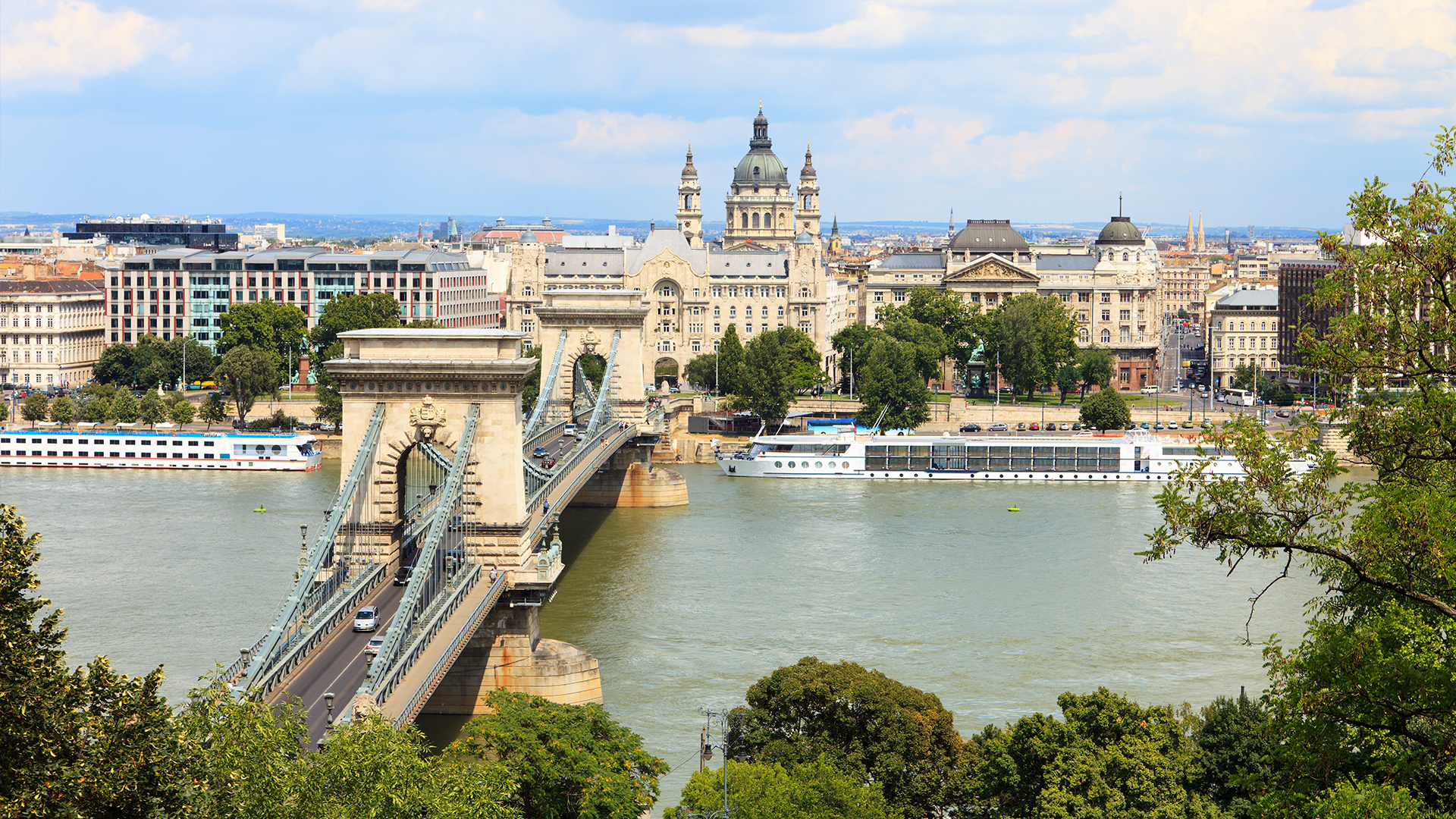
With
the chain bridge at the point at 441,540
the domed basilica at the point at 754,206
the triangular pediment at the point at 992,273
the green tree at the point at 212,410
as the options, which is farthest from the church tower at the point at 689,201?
the chain bridge at the point at 441,540

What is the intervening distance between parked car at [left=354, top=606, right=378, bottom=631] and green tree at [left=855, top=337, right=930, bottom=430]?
43258 mm

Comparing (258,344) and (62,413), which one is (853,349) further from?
(62,413)

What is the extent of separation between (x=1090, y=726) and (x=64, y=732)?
1088cm

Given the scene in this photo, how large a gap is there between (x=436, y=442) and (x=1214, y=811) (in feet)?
42.8

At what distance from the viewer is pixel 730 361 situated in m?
75.1

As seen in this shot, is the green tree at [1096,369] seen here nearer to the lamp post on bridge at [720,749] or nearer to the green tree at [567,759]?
the lamp post on bridge at [720,749]

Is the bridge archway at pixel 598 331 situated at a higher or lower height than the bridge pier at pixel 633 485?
higher

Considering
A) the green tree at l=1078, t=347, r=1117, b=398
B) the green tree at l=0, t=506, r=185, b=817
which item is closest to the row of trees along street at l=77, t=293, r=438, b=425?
the green tree at l=1078, t=347, r=1117, b=398

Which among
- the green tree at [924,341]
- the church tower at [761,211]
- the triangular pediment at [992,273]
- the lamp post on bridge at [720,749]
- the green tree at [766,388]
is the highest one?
the church tower at [761,211]

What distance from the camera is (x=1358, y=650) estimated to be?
1112 cm

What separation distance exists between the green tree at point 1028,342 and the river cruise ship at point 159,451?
101 ft

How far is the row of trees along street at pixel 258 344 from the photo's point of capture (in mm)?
73438

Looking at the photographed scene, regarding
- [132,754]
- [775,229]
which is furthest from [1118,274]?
[132,754]

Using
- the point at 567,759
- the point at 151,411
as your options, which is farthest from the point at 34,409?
the point at 567,759
